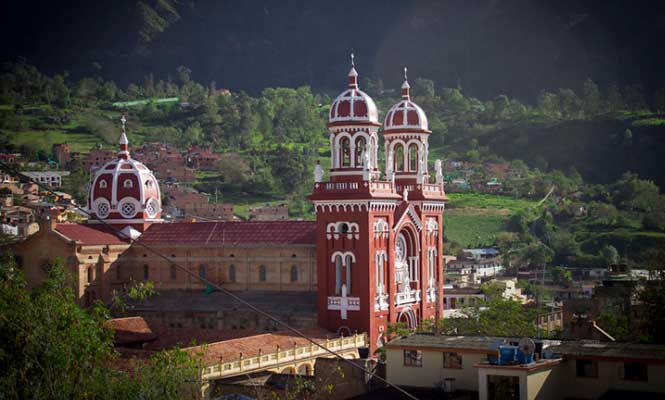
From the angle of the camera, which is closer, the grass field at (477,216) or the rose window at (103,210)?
the rose window at (103,210)

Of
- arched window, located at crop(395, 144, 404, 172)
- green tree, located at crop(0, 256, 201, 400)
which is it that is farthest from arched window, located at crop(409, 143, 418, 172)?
green tree, located at crop(0, 256, 201, 400)

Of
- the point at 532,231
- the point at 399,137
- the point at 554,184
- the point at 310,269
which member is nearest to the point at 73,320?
the point at 310,269

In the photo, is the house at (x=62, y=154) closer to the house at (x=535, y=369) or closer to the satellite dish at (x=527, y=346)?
the house at (x=535, y=369)

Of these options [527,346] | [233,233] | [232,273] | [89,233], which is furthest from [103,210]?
[527,346]

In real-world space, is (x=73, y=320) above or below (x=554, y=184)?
below

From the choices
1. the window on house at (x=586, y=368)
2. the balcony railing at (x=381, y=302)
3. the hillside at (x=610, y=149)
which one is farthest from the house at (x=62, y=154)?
the window on house at (x=586, y=368)

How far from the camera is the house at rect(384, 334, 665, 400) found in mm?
39906

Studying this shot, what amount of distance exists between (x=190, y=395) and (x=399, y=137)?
106 feet

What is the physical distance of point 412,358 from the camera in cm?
4534

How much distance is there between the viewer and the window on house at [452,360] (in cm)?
4389

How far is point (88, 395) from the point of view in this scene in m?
36.0

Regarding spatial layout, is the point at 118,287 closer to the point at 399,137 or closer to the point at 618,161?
the point at 399,137

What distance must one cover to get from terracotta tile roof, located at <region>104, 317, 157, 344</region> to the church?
4194mm

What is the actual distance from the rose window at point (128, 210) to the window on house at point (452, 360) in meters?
35.3
